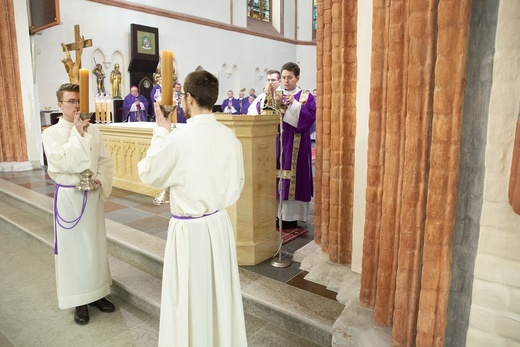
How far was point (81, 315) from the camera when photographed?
3062 millimetres

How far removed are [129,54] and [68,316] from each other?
10.5m

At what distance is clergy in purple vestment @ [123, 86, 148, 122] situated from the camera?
37.3 ft

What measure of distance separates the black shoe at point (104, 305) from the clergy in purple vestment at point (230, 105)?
1123 centimetres

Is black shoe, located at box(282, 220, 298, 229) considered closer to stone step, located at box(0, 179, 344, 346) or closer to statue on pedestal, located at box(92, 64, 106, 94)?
stone step, located at box(0, 179, 344, 346)

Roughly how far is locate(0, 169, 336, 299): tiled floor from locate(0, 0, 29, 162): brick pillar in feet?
2.34

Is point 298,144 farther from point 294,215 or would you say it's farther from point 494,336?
point 494,336

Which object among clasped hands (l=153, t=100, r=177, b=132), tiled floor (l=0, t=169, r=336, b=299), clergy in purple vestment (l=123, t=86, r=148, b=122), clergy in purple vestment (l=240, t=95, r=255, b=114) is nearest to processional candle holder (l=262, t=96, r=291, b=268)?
tiled floor (l=0, t=169, r=336, b=299)

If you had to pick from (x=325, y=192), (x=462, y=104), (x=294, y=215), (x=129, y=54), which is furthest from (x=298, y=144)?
(x=129, y=54)

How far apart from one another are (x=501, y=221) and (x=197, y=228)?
52.9 inches

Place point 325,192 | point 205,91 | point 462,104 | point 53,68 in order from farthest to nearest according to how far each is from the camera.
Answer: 1. point 53,68
2. point 325,192
3. point 205,91
4. point 462,104

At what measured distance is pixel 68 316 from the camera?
10.4ft

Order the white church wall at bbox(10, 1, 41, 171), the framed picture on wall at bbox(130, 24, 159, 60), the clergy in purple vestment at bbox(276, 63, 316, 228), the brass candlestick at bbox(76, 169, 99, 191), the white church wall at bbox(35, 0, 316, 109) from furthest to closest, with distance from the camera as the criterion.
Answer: the framed picture on wall at bbox(130, 24, 159, 60), the white church wall at bbox(35, 0, 316, 109), the white church wall at bbox(10, 1, 41, 171), the clergy in purple vestment at bbox(276, 63, 316, 228), the brass candlestick at bbox(76, 169, 99, 191)

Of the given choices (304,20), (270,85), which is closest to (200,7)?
(304,20)

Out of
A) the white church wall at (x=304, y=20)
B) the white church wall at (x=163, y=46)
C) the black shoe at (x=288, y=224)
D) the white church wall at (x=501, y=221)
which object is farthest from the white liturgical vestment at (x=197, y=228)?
the white church wall at (x=304, y=20)
